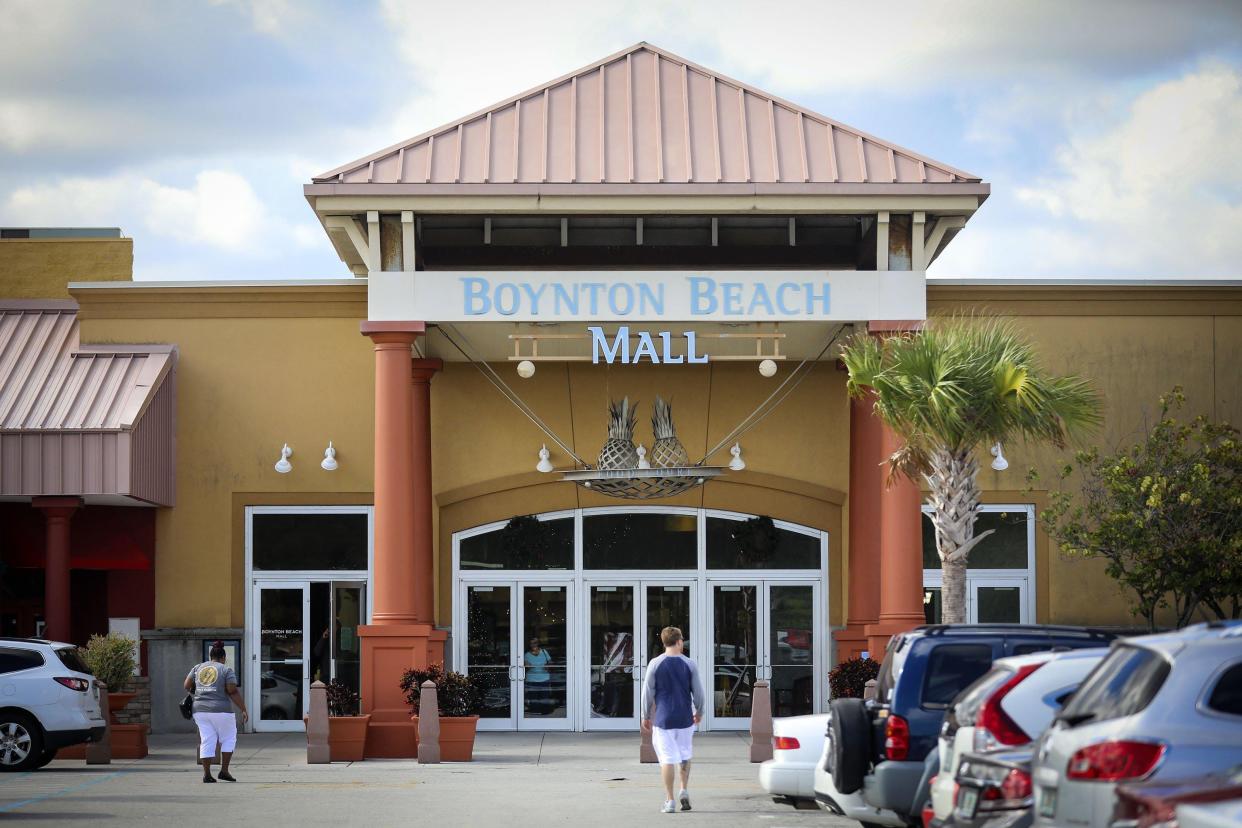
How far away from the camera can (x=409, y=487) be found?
2316 cm

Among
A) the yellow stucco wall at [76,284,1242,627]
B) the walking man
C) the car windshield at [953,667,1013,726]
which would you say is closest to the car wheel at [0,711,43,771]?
the yellow stucco wall at [76,284,1242,627]

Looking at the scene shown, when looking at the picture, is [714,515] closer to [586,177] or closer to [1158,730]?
[586,177]

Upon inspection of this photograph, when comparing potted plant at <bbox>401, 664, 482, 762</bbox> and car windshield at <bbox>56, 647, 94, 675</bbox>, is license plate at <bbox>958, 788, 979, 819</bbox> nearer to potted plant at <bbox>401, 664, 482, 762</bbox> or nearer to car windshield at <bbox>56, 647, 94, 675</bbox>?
potted plant at <bbox>401, 664, 482, 762</bbox>

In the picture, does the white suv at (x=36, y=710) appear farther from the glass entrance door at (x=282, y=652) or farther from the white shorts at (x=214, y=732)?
the glass entrance door at (x=282, y=652)

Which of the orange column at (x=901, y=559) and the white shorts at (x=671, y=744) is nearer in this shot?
the white shorts at (x=671, y=744)

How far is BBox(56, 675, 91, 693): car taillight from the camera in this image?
810 inches

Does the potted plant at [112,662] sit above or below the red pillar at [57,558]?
below

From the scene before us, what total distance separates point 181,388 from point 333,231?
5.15 meters

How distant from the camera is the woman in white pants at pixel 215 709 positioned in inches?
759

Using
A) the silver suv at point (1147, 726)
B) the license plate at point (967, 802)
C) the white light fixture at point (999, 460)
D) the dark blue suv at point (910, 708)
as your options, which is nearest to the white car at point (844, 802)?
the dark blue suv at point (910, 708)

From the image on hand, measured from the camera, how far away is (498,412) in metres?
27.8

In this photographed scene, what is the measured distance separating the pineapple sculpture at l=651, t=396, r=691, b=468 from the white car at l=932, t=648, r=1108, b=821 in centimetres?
1471

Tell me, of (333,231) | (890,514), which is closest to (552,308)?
(333,231)

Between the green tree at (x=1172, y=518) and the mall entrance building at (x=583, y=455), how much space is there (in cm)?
260
